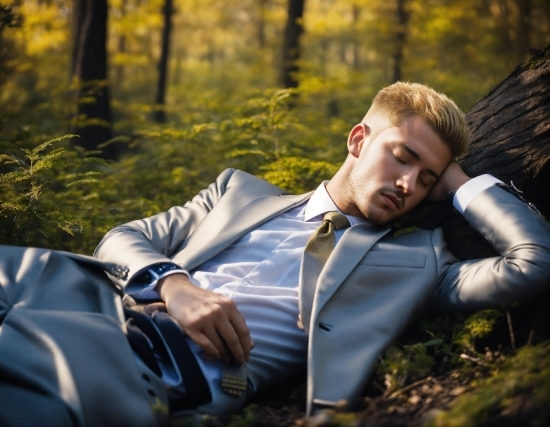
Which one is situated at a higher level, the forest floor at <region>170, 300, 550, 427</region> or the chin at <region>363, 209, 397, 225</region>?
the chin at <region>363, 209, 397, 225</region>

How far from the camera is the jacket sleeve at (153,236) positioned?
3.23 meters

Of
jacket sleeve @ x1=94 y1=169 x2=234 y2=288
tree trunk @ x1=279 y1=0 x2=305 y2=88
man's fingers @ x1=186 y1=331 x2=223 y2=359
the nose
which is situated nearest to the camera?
man's fingers @ x1=186 y1=331 x2=223 y2=359

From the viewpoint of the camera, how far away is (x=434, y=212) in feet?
12.2

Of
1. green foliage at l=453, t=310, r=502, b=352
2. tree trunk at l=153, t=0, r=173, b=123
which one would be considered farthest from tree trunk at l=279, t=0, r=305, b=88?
green foliage at l=453, t=310, r=502, b=352

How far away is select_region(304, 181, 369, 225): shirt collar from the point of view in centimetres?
367

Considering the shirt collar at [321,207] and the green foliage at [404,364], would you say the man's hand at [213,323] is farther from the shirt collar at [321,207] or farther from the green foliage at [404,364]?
the shirt collar at [321,207]

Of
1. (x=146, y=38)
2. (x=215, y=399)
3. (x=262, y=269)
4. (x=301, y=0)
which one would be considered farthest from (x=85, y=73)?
(x=146, y=38)

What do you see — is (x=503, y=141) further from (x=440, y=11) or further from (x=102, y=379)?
(x=440, y=11)

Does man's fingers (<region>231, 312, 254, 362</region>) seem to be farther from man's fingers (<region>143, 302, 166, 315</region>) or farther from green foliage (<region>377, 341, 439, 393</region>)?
green foliage (<region>377, 341, 439, 393</region>)

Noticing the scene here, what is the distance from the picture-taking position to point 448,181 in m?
3.57

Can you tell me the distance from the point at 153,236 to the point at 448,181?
1929 mm

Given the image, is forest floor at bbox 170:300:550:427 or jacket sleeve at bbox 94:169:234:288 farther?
jacket sleeve at bbox 94:169:234:288

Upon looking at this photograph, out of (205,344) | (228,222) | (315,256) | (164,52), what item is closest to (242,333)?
(205,344)

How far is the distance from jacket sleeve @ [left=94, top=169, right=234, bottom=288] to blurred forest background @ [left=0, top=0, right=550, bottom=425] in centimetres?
55
